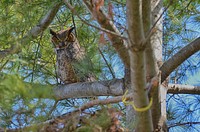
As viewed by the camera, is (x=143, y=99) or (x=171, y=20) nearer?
(x=143, y=99)

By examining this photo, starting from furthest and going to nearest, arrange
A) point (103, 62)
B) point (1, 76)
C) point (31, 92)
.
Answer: point (103, 62)
point (1, 76)
point (31, 92)

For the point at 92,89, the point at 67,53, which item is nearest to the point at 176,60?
the point at 92,89

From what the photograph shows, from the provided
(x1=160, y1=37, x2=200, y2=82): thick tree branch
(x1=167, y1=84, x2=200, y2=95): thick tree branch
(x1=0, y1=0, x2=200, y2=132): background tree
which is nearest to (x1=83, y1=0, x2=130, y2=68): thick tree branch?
(x1=0, y1=0, x2=200, y2=132): background tree

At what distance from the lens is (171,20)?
3.04 metres

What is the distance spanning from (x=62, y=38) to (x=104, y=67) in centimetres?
71

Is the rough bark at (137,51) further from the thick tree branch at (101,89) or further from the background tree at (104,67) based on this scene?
the thick tree branch at (101,89)

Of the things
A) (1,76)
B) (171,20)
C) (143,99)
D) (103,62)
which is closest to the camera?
(143,99)

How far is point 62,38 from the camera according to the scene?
3.44m

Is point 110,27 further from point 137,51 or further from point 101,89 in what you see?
point 101,89

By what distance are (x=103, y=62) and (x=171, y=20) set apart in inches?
21.3

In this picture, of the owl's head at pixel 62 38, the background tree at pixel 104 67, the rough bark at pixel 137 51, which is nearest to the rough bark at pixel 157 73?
the background tree at pixel 104 67

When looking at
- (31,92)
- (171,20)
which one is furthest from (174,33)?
(31,92)

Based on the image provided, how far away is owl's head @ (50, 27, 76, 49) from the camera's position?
337 cm

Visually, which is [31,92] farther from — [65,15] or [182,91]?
[65,15]
